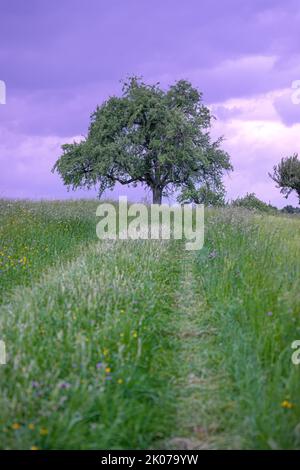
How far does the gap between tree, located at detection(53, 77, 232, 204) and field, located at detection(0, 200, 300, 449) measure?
22.8 metres

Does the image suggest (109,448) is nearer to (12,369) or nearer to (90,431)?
(90,431)

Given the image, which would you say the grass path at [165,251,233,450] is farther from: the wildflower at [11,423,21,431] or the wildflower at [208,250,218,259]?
the wildflower at [208,250,218,259]

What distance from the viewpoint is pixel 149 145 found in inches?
1240

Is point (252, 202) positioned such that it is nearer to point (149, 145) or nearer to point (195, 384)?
point (149, 145)

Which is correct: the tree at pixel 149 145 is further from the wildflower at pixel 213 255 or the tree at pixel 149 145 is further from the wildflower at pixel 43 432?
the wildflower at pixel 43 432

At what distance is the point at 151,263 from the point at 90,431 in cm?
557

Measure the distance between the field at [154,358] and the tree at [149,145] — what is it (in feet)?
74.8

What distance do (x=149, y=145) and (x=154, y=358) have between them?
87.8 feet

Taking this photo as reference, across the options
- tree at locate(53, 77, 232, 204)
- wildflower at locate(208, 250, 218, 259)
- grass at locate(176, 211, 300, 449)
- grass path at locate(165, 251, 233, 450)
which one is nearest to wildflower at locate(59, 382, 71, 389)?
grass path at locate(165, 251, 233, 450)

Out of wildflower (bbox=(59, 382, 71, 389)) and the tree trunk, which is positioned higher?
the tree trunk

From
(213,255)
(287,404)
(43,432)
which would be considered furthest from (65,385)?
(213,255)

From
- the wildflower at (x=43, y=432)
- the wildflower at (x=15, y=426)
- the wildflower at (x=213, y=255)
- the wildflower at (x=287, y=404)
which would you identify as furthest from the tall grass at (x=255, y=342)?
the wildflower at (x=15, y=426)

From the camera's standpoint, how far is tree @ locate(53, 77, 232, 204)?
103 feet

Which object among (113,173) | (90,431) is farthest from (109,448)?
(113,173)
